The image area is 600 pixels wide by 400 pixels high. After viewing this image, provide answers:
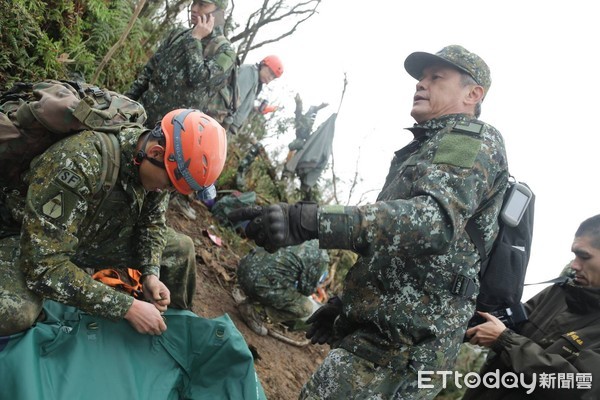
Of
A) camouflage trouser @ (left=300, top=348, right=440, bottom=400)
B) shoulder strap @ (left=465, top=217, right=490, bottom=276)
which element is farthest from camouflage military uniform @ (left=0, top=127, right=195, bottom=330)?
shoulder strap @ (left=465, top=217, right=490, bottom=276)

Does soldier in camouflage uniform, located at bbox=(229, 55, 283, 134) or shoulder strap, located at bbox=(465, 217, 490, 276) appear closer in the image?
shoulder strap, located at bbox=(465, 217, 490, 276)

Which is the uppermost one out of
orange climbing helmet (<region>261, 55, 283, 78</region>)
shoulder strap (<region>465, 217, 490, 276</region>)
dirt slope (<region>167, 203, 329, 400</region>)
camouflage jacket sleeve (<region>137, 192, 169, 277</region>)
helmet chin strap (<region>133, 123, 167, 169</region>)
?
orange climbing helmet (<region>261, 55, 283, 78</region>)

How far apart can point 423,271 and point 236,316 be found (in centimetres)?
372

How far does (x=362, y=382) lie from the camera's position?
251 centimetres

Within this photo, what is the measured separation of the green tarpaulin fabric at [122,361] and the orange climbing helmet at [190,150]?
74 centimetres

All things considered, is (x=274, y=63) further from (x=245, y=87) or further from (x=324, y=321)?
(x=324, y=321)

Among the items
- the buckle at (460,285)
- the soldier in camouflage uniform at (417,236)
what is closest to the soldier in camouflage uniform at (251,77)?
the soldier in camouflage uniform at (417,236)

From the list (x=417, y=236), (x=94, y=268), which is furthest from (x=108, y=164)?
A: (x=417, y=236)

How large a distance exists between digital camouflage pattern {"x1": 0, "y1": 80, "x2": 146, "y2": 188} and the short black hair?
2.83 meters

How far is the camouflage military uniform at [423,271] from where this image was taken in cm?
222

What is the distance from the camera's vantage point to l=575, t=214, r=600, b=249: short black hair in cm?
317

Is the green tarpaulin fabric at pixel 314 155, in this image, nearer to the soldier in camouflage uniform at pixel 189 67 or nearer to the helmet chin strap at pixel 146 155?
the soldier in camouflage uniform at pixel 189 67

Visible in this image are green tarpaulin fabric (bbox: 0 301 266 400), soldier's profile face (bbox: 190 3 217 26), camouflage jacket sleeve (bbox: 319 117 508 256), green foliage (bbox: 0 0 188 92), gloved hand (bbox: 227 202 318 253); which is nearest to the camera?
gloved hand (bbox: 227 202 318 253)

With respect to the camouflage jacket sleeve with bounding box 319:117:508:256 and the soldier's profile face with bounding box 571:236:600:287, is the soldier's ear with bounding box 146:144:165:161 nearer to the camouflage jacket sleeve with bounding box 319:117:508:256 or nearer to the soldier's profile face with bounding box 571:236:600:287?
the camouflage jacket sleeve with bounding box 319:117:508:256
